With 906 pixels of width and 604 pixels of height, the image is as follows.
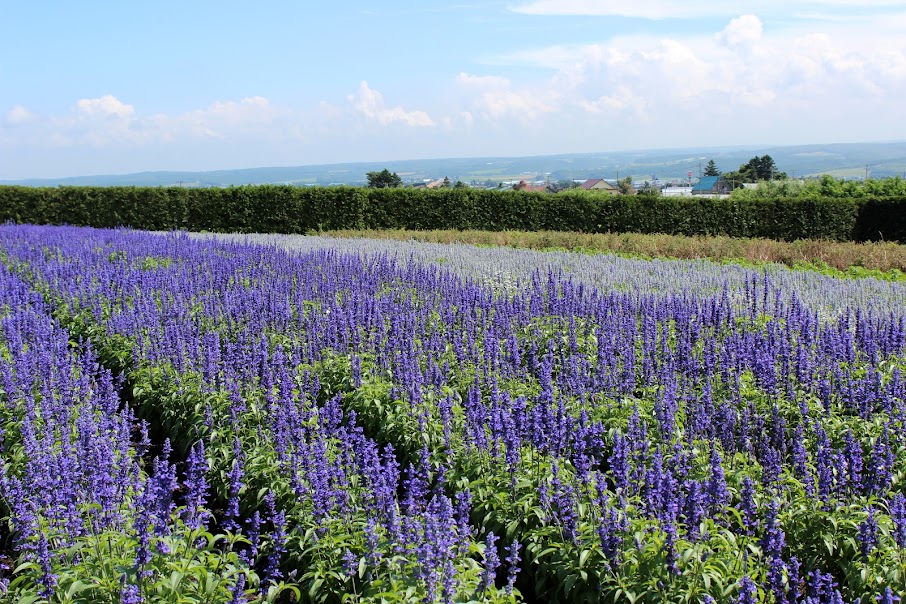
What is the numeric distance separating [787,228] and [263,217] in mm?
18203

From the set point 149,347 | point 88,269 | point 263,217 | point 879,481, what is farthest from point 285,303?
point 263,217

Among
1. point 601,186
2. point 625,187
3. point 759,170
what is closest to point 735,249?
point 625,187

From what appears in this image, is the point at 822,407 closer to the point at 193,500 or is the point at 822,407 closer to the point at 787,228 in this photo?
the point at 193,500

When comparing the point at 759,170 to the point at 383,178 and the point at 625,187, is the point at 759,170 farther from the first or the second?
the point at 383,178

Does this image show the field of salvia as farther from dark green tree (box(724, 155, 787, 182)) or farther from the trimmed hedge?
dark green tree (box(724, 155, 787, 182))

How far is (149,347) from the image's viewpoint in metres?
7.89

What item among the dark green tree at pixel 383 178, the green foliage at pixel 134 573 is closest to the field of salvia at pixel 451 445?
the green foliage at pixel 134 573

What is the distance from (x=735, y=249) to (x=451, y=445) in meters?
13.8

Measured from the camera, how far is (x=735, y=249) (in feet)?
57.3

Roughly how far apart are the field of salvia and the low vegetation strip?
16.6ft

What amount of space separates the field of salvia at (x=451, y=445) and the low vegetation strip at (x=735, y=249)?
505 centimetres

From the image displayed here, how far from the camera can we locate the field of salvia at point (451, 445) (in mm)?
3830

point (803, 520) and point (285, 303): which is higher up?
point (285, 303)

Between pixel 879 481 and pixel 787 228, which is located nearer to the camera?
pixel 879 481
